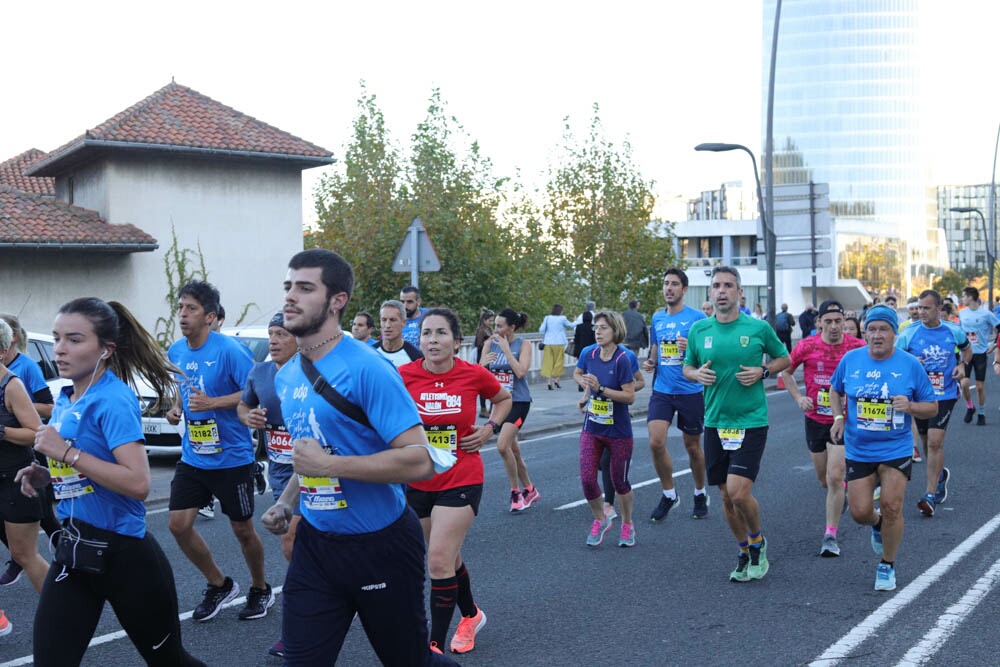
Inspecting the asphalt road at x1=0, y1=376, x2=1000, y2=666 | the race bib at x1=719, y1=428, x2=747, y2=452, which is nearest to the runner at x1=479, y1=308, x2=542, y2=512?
the asphalt road at x1=0, y1=376, x2=1000, y2=666

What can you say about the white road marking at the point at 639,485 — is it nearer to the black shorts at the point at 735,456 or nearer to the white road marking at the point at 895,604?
the black shorts at the point at 735,456

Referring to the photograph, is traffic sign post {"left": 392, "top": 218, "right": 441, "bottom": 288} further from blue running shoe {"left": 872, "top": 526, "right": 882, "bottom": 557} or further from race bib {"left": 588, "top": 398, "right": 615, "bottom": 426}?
blue running shoe {"left": 872, "top": 526, "right": 882, "bottom": 557}

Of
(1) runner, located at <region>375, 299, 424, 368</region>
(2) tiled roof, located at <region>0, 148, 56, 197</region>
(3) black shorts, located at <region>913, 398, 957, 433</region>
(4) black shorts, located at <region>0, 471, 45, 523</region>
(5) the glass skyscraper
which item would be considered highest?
(5) the glass skyscraper

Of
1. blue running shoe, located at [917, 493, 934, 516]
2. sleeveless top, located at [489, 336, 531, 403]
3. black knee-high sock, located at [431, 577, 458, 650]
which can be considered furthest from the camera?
sleeveless top, located at [489, 336, 531, 403]

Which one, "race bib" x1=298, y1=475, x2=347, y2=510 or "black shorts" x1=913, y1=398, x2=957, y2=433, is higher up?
"race bib" x1=298, y1=475, x2=347, y2=510

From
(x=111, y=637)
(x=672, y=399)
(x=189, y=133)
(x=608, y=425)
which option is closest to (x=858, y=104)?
(x=189, y=133)

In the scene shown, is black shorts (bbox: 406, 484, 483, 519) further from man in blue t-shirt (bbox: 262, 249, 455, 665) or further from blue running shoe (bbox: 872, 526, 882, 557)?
blue running shoe (bbox: 872, 526, 882, 557)

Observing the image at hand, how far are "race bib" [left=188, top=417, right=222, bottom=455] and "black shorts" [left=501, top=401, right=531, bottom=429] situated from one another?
435 centimetres

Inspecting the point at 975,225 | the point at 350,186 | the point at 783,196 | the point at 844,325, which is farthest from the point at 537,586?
the point at 975,225

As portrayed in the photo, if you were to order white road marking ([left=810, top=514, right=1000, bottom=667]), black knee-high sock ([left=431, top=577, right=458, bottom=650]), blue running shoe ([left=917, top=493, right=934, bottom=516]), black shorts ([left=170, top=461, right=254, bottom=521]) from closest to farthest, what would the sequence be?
black knee-high sock ([left=431, top=577, right=458, bottom=650]) < white road marking ([left=810, top=514, right=1000, bottom=667]) < black shorts ([left=170, top=461, right=254, bottom=521]) < blue running shoe ([left=917, top=493, right=934, bottom=516])

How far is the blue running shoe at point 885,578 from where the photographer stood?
6.93 metres

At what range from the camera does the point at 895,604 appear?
6609 millimetres

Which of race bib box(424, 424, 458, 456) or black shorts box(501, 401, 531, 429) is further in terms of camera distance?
black shorts box(501, 401, 531, 429)

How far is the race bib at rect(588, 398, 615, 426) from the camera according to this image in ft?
27.4
